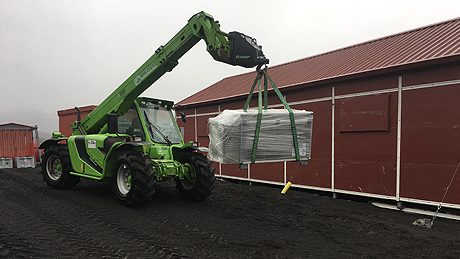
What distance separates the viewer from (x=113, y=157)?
662 centimetres

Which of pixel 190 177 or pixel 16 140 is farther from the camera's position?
pixel 16 140

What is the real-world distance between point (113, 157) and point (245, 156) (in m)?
3.56

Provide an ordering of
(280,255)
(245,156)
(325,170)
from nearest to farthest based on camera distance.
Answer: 1. (280,255)
2. (245,156)
3. (325,170)

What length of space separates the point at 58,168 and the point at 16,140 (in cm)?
863

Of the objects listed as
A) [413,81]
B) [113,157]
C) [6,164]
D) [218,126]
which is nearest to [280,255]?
[218,126]

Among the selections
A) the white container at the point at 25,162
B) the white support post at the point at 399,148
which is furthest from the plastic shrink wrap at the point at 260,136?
the white container at the point at 25,162

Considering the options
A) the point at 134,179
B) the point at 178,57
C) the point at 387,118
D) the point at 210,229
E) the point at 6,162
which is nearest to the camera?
the point at 210,229

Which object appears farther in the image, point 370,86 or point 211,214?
point 370,86

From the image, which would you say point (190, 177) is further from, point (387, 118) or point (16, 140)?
point (16, 140)

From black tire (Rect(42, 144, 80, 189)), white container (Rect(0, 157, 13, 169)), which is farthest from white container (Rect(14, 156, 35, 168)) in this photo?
black tire (Rect(42, 144, 80, 189))

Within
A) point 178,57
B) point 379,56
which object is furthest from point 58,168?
point 379,56

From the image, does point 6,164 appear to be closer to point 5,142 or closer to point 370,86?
point 5,142

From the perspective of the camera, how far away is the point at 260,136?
4629mm

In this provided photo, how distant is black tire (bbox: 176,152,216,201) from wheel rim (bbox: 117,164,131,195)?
50.0 inches
